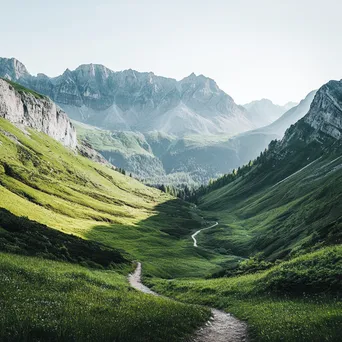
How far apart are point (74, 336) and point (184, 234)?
157089mm

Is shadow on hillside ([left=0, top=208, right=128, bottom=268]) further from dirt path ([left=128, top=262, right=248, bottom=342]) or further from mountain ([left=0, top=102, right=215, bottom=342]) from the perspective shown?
dirt path ([left=128, top=262, right=248, bottom=342])

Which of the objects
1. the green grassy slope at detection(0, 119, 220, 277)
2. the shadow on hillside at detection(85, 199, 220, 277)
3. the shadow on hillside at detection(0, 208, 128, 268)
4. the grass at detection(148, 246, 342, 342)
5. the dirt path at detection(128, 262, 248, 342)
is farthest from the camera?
the green grassy slope at detection(0, 119, 220, 277)

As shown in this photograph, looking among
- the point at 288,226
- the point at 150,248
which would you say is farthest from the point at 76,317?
the point at 288,226

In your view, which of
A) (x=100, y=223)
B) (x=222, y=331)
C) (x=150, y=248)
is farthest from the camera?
(x=100, y=223)

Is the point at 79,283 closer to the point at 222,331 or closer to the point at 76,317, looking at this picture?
the point at 222,331

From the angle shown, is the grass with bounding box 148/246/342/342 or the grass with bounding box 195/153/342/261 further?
the grass with bounding box 195/153/342/261

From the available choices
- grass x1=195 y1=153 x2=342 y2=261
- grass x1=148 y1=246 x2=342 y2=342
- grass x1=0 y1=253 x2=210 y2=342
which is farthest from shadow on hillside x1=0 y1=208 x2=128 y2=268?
grass x1=195 y1=153 x2=342 y2=261

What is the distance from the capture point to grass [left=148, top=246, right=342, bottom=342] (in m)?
18.0

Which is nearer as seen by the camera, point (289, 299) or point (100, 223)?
point (289, 299)

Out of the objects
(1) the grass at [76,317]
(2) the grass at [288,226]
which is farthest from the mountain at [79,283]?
(2) the grass at [288,226]

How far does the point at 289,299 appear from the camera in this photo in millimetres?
29219

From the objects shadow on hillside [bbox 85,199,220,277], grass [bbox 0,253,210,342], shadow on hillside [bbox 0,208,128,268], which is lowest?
shadow on hillside [bbox 85,199,220,277]

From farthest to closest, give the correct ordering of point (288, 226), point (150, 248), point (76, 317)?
point (288, 226) → point (150, 248) → point (76, 317)

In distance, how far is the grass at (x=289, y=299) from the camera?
1803 centimetres
